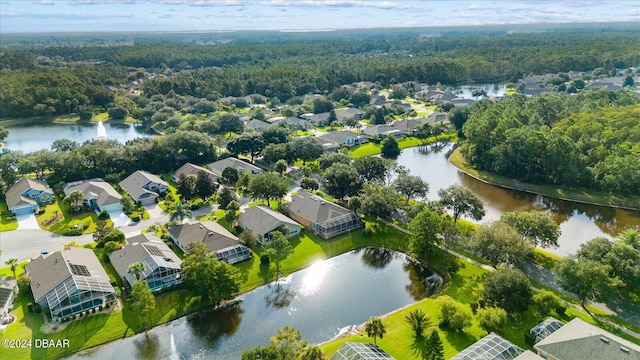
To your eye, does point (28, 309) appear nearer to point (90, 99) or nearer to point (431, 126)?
point (431, 126)

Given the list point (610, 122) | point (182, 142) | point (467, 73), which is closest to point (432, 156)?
point (610, 122)

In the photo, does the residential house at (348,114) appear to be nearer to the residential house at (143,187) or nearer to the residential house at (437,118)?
the residential house at (437,118)

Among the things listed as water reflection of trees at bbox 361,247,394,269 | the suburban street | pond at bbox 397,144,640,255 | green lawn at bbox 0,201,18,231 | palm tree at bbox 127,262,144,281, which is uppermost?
palm tree at bbox 127,262,144,281

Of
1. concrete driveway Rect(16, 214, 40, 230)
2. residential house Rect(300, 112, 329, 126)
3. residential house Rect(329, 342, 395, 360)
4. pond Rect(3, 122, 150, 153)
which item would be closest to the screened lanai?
residential house Rect(329, 342, 395, 360)

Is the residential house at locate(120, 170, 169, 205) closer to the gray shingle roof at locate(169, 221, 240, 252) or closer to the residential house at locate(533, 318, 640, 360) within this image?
the gray shingle roof at locate(169, 221, 240, 252)

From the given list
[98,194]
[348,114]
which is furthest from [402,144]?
[98,194]

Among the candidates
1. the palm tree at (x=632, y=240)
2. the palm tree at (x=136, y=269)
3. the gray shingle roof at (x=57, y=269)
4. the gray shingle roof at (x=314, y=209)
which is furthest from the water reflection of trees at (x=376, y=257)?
the gray shingle roof at (x=57, y=269)

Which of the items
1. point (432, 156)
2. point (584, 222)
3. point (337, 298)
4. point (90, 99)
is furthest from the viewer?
point (90, 99)
